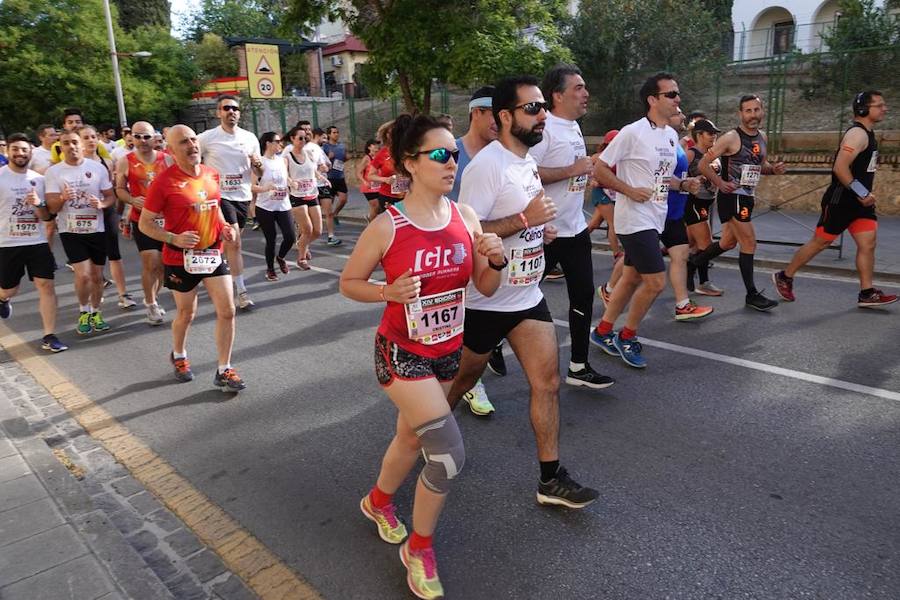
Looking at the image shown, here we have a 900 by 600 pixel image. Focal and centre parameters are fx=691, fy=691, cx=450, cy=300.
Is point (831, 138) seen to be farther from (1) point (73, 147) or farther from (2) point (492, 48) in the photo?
(1) point (73, 147)

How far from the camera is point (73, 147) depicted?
21.6 ft

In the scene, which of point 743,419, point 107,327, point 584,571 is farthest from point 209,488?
point 107,327

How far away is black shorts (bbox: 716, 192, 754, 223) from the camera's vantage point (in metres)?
6.84

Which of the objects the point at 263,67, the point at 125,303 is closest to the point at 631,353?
the point at 125,303

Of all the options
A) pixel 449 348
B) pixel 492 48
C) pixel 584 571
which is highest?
pixel 492 48

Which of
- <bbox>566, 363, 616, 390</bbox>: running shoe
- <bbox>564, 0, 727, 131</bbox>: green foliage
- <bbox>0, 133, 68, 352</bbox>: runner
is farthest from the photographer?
<bbox>564, 0, 727, 131</bbox>: green foliage

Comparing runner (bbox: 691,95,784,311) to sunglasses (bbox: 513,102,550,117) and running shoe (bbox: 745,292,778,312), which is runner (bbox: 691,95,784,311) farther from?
sunglasses (bbox: 513,102,550,117)

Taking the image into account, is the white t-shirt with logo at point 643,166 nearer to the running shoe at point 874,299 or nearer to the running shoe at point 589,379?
the running shoe at point 589,379

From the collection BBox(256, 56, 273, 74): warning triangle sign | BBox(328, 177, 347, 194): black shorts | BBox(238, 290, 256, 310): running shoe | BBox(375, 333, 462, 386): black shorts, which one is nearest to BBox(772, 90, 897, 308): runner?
BBox(375, 333, 462, 386): black shorts

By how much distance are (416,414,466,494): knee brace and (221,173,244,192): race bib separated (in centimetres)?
592

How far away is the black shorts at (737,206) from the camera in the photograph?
6844 mm

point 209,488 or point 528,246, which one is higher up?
point 528,246

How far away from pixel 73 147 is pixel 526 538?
5.84 metres

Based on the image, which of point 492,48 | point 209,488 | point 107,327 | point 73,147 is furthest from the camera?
point 492,48
